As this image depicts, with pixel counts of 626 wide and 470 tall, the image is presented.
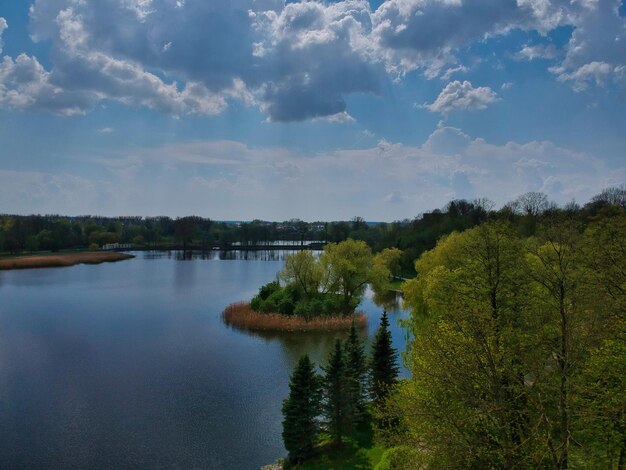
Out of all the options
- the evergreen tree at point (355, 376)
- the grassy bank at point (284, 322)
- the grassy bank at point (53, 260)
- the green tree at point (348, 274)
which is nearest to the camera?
the evergreen tree at point (355, 376)

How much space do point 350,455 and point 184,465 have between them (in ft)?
20.3

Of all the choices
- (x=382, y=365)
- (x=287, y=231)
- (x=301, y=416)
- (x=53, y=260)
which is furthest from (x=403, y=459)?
(x=287, y=231)

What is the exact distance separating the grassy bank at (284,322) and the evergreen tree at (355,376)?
16.1 metres

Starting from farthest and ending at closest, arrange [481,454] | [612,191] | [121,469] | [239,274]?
[239,274] → [612,191] → [121,469] → [481,454]

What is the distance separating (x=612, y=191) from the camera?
61.2m

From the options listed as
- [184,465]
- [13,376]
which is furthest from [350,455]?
[13,376]

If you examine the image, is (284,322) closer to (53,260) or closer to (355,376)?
(355,376)

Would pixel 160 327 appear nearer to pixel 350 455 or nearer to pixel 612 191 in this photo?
pixel 350 455

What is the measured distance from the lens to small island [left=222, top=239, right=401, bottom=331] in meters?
39.6

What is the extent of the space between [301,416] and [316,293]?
27083 mm

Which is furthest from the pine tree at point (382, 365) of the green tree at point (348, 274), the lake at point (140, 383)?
the green tree at point (348, 274)

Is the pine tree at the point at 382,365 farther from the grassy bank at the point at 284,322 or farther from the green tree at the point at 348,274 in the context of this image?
the green tree at the point at 348,274

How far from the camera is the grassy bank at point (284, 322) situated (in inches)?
1496

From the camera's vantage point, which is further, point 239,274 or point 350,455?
point 239,274
